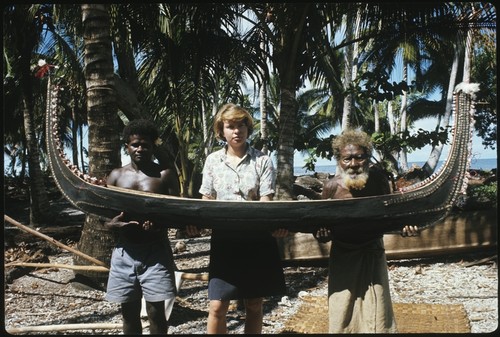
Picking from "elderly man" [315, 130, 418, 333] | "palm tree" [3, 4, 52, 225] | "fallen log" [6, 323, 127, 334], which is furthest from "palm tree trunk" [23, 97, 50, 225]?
"elderly man" [315, 130, 418, 333]

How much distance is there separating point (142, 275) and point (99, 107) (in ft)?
8.86

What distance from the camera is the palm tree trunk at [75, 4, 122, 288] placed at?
495cm

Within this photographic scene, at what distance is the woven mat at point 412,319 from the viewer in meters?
4.13

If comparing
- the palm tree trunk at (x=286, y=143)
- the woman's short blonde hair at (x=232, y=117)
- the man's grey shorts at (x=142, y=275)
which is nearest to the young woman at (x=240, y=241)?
the woman's short blonde hair at (x=232, y=117)

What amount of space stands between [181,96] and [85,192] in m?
5.68

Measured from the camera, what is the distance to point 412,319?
4406mm

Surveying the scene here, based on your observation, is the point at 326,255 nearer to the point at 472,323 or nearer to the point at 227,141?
the point at 472,323

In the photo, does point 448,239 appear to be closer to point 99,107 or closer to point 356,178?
point 356,178

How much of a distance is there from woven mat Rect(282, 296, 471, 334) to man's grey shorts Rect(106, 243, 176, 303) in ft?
5.60

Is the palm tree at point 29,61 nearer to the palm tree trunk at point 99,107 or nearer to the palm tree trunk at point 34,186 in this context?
the palm tree trunk at point 34,186

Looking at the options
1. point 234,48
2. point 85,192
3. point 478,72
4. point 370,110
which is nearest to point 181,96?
point 234,48

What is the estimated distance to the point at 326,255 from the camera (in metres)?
6.19

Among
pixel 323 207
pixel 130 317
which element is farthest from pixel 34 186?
pixel 323 207

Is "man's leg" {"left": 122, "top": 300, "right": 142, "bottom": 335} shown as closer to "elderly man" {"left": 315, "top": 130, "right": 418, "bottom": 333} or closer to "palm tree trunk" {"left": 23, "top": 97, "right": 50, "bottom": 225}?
"elderly man" {"left": 315, "top": 130, "right": 418, "bottom": 333}
